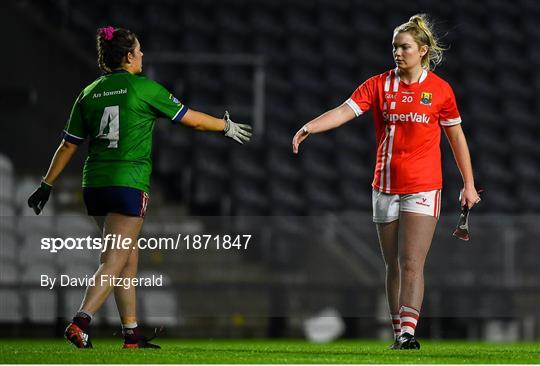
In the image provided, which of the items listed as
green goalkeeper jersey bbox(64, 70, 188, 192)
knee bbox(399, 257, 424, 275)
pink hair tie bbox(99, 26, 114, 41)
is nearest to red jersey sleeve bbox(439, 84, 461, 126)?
knee bbox(399, 257, 424, 275)

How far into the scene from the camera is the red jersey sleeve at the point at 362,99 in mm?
5543

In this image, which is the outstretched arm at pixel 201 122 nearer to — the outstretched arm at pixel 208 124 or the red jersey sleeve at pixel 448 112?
the outstretched arm at pixel 208 124

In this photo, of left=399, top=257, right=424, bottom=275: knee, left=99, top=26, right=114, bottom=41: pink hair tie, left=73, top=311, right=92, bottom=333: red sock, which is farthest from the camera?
left=399, top=257, right=424, bottom=275: knee

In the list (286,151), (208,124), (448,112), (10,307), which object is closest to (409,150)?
(448,112)

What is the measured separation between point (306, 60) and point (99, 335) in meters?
5.99

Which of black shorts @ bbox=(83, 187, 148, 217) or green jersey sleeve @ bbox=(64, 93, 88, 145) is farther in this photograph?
green jersey sleeve @ bbox=(64, 93, 88, 145)

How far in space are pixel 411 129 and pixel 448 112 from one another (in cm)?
20

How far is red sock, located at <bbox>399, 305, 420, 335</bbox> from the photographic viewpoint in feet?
Result: 17.6

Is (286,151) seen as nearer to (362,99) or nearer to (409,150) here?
(362,99)

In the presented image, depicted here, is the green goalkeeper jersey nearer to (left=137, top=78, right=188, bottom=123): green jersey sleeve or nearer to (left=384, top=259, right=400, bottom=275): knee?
(left=137, top=78, right=188, bottom=123): green jersey sleeve

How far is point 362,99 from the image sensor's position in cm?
555

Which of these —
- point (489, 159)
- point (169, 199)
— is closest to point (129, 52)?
point (169, 199)

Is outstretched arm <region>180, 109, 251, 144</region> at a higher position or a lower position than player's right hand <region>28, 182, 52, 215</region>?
higher

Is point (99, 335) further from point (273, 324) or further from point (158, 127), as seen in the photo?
point (158, 127)
